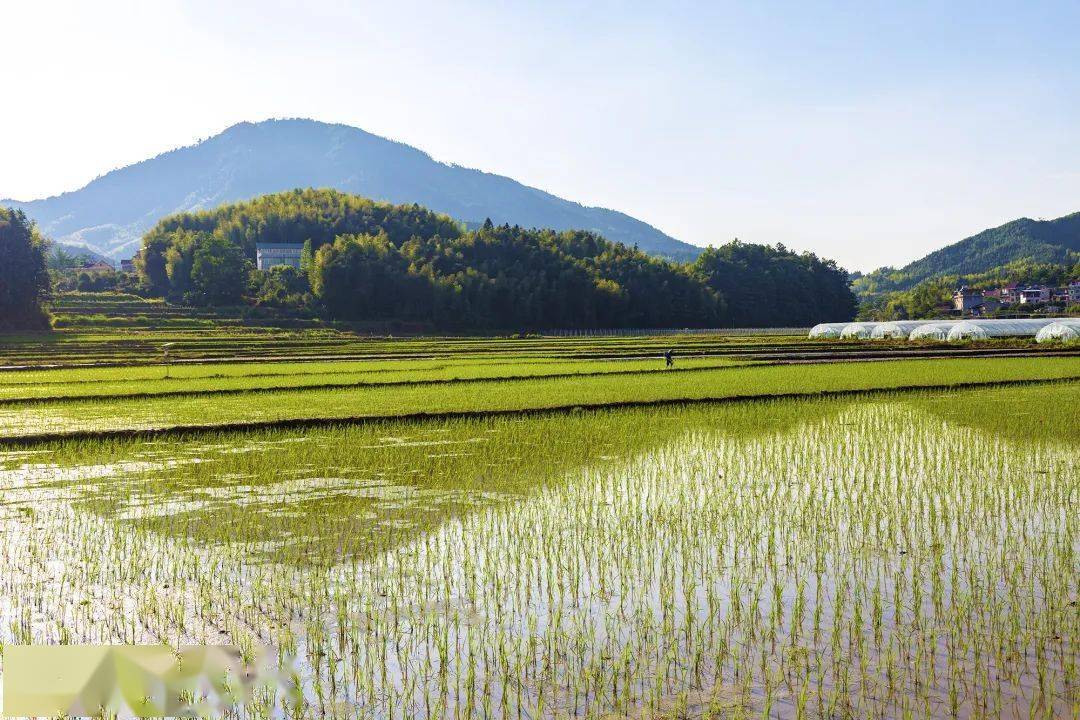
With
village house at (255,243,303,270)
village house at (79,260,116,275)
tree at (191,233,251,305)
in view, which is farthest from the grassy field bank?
Answer: village house at (255,243,303,270)

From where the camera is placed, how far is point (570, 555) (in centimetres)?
793

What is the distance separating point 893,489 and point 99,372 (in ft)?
91.8

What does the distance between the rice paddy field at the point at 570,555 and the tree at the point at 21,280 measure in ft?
173

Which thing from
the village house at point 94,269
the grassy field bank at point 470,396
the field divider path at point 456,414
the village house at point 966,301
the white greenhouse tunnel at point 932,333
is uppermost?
A: the village house at point 94,269

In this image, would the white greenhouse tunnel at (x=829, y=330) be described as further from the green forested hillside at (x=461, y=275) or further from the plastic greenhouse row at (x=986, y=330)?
the green forested hillside at (x=461, y=275)

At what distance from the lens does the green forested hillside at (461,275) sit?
284 ft

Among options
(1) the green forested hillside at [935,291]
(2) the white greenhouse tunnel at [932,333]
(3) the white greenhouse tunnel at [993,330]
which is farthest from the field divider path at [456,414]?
(1) the green forested hillside at [935,291]

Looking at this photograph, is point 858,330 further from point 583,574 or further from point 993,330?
point 583,574

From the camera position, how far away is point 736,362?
35.7 meters

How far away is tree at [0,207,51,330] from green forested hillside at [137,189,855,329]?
21.2 m

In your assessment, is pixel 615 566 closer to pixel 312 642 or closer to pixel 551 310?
pixel 312 642

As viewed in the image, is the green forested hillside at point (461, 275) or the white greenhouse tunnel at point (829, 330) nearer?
the white greenhouse tunnel at point (829, 330)

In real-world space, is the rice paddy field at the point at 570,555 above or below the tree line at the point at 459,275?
below

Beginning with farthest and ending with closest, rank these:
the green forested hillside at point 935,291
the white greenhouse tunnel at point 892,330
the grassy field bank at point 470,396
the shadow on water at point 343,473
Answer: the green forested hillside at point 935,291, the white greenhouse tunnel at point 892,330, the grassy field bank at point 470,396, the shadow on water at point 343,473
